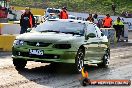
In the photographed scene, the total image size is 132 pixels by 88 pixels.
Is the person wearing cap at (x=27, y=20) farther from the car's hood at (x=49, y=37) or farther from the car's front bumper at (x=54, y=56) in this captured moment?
the car's front bumper at (x=54, y=56)

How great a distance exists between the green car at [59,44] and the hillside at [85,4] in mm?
50680

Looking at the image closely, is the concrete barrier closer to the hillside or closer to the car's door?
the car's door

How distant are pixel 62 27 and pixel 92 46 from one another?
1.06 m

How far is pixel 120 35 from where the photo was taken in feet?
Answer: 101

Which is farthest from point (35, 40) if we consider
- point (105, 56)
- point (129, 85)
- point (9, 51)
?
point (9, 51)

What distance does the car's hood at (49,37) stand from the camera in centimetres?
1072

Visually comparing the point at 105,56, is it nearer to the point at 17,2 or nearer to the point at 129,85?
the point at 129,85

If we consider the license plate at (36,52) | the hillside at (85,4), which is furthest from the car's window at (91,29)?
the hillside at (85,4)

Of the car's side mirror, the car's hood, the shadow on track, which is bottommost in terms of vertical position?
the shadow on track

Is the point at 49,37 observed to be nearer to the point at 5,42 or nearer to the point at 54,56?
the point at 54,56

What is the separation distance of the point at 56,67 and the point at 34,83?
10.4 ft

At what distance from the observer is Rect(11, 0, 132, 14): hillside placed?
64250mm

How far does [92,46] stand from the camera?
40.2ft

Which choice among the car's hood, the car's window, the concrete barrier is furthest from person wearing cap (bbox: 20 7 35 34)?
the car's hood
